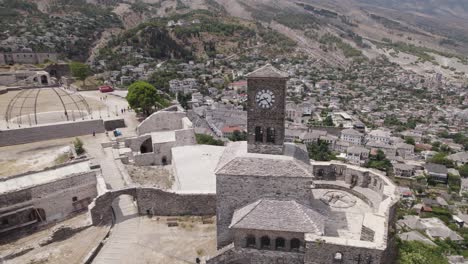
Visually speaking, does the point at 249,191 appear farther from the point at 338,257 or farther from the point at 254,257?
the point at 338,257

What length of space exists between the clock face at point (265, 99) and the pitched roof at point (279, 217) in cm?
534

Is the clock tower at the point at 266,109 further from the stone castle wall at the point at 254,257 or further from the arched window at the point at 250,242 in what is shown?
the stone castle wall at the point at 254,257

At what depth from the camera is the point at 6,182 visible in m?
23.5

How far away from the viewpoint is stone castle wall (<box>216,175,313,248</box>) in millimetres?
17141

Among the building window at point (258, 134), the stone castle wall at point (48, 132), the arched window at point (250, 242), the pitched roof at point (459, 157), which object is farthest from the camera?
the pitched roof at point (459, 157)

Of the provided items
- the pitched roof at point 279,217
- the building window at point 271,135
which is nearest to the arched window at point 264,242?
the pitched roof at point 279,217

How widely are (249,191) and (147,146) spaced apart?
21755 millimetres

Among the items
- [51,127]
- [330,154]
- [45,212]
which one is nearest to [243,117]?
[330,154]

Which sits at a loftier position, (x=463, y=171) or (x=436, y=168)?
(x=436, y=168)

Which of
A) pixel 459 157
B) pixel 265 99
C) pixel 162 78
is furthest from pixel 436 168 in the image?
pixel 162 78

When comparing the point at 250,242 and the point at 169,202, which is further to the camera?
the point at 169,202

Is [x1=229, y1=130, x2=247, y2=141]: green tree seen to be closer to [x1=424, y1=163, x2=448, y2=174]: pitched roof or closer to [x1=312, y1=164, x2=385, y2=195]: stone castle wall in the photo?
[x1=424, y1=163, x2=448, y2=174]: pitched roof

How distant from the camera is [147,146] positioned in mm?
36531

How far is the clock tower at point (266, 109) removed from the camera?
17688mm
